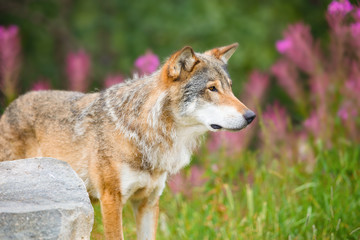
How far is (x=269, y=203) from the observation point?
5523mm

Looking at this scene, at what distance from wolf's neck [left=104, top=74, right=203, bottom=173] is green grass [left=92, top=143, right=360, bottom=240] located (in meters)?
0.87

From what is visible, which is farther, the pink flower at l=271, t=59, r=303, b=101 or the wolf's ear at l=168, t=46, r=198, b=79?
the pink flower at l=271, t=59, r=303, b=101

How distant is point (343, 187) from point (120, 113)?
2.95 metres

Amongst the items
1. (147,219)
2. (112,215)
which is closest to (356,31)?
(147,219)

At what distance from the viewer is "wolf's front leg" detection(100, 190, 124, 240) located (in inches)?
168

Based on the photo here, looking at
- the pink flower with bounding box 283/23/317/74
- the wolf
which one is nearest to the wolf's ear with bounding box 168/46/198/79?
the wolf

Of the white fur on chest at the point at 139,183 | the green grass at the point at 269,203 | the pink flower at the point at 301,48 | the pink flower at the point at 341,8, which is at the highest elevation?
the pink flower at the point at 341,8

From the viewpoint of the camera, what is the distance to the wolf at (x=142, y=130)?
4.27 metres

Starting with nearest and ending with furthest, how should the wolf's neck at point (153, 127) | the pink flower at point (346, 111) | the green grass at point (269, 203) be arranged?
the wolf's neck at point (153, 127), the green grass at point (269, 203), the pink flower at point (346, 111)

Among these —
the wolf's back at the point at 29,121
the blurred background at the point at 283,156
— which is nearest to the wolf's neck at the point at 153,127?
the wolf's back at the point at 29,121

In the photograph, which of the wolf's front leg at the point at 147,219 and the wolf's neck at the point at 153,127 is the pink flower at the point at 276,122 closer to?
the wolf's neck at the point at 153,127

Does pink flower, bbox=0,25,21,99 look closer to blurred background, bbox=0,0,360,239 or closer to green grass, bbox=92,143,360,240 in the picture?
blurred background, bbox=0,0,360,239

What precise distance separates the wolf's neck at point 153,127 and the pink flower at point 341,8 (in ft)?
7.45

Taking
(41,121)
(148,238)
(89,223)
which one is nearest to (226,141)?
(148,238)
